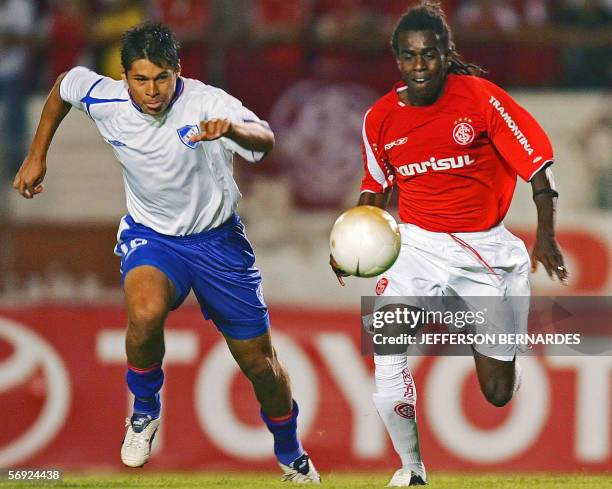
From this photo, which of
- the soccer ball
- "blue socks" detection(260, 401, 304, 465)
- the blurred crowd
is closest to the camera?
the soccer ball

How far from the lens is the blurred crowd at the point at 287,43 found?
981 centimetres

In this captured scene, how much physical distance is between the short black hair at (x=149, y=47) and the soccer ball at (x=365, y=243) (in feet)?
3.65

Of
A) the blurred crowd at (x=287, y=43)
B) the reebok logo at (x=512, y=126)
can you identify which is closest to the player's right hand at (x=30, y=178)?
the reebok logo at (x=512, y=126)

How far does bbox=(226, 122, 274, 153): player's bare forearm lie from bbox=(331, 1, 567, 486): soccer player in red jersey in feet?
2.58

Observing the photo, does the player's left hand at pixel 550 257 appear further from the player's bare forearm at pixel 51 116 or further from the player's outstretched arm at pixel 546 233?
the player's bare forearm at pixel 51 116

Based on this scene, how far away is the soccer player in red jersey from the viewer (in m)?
6.26

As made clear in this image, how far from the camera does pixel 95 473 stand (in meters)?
8.62

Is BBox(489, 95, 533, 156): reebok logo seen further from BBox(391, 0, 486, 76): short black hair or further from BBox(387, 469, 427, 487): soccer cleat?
BBox(387, 469, 427, 487): soccer cleat

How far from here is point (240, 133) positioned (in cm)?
565

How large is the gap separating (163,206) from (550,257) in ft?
6.14

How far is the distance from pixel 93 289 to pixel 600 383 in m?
3.67

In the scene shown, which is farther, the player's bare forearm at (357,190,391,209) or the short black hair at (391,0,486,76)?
the player's bare forearm at (357,190,391,209)

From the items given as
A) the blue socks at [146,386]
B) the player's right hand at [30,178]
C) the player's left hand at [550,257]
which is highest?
the player's right hand at [30,178]

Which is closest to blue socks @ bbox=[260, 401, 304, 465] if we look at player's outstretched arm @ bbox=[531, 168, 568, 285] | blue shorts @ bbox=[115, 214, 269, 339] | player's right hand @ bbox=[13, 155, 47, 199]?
blue shorts @ bbox=[115, 214, 269, 339]
